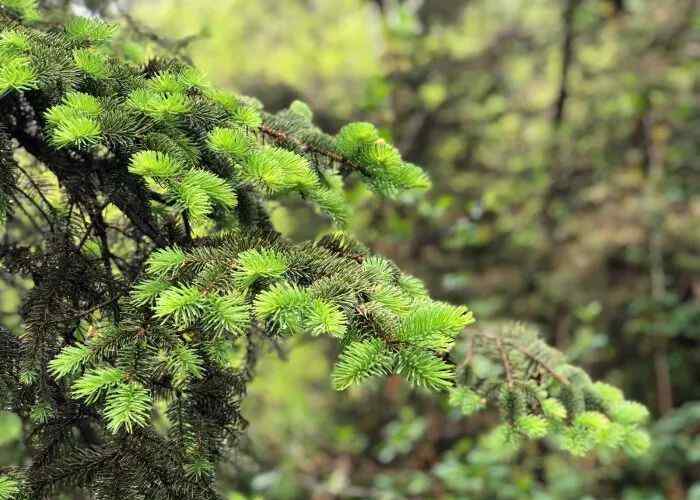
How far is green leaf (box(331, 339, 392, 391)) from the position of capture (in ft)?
2.97

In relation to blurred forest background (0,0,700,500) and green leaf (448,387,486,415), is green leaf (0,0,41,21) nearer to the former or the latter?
green leaf (448,387,486,415)

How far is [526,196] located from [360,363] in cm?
466

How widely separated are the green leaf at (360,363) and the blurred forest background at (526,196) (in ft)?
9.63

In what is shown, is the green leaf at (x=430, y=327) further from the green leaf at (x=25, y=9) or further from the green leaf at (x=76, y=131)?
the green leaf at (x=25, y=9)

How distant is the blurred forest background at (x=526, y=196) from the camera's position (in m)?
4.52

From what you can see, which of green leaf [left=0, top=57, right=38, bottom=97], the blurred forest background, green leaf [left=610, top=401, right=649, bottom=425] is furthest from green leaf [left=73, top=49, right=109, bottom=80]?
the blurred forest background

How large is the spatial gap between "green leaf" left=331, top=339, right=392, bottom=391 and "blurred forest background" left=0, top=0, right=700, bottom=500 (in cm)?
293

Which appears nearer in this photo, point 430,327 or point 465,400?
point 430,327

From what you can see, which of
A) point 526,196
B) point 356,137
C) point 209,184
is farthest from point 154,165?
point 526,196

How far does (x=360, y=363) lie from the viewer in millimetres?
908

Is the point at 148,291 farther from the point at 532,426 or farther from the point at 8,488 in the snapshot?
the point at 532,426

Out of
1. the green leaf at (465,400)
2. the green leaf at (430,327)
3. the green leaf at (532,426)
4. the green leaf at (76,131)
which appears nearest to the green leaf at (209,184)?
the green leaf at (76,131)

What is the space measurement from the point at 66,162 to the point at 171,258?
413 mm

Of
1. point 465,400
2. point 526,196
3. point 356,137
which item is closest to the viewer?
point 356,137
